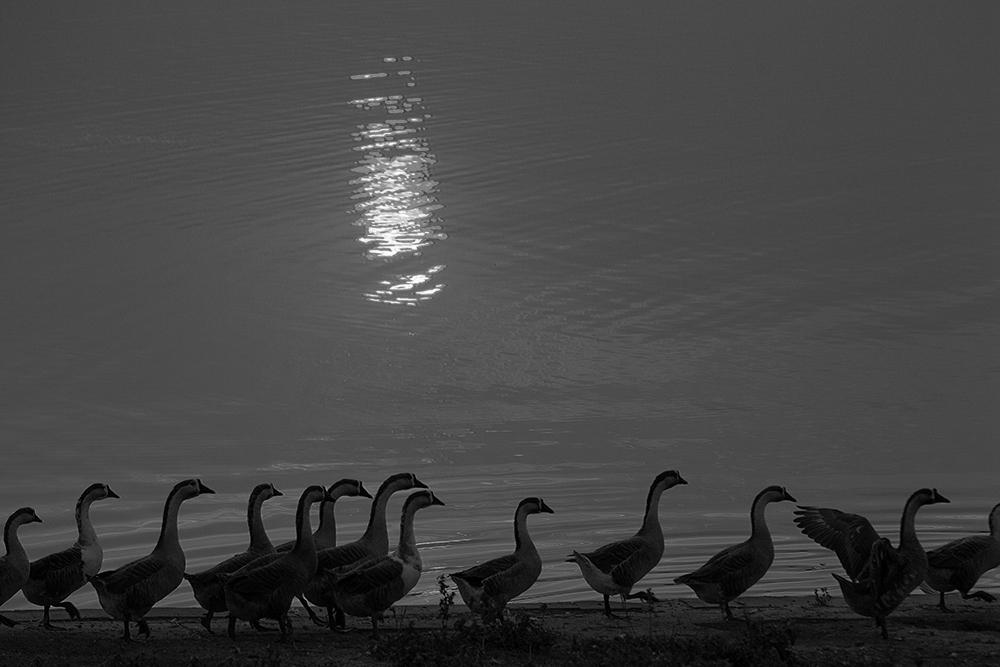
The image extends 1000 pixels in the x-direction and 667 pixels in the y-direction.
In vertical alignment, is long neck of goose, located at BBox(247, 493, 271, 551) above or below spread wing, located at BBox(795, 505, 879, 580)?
above

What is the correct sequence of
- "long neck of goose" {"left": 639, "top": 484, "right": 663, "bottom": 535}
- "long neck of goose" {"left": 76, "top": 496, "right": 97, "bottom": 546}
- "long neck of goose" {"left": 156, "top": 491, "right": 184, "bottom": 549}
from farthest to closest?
"long neck of goose" {"left": 639, "top": 484, "right": 663, "bottom": 535} → "long neck of goose" {"left": 76, "top": 496, "right": 97, "bottom": 546} → "long neck of goose" {"left": 156, "top": 491, "right": 184, "bottom": 549}

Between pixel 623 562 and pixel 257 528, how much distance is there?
3053 millimetres

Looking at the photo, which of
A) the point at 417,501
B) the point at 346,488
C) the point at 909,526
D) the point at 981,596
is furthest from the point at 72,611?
the point at 981,596

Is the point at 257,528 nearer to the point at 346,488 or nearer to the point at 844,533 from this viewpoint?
the point at 346,488

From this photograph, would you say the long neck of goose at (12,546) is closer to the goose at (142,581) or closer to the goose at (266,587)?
the goose at (142,581)

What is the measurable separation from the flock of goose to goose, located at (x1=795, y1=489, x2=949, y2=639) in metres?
0.01

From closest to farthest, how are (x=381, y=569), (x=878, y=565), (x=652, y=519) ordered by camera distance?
(x=878, y=565) → (x=381, y=569) → (x=652, y=519)

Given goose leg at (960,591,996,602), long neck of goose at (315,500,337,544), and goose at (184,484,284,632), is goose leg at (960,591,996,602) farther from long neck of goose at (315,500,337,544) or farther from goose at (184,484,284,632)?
goose at (184,484,284,632)

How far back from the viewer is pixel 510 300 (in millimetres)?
23000

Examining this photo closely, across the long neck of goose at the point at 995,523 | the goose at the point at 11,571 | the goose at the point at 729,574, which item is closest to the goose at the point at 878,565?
the long neck of goose at the point at 995,523

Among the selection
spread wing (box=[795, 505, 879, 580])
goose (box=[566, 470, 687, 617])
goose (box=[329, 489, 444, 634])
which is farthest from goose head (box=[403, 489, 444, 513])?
spread wing (box=[795, 505, 879, 580])

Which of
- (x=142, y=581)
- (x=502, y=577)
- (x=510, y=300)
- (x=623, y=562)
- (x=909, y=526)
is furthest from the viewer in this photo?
(x=510, y=300)

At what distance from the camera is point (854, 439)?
17781 millimetres

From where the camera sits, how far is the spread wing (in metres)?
11.9
